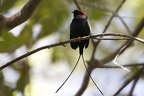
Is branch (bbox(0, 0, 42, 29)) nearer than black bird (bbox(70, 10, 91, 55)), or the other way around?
branch (bbox(0, 0, 42, 29))

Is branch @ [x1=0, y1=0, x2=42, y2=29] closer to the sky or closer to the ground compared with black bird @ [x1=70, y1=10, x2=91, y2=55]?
closer to the sky

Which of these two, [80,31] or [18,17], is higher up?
[18,17]

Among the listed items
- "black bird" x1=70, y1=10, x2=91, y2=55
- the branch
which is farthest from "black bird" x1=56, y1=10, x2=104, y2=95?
the branch

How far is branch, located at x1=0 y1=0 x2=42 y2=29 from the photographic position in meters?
2.50

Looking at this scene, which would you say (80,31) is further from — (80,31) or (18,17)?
(18,17)

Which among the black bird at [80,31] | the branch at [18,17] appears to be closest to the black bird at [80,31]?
the black bird at [80,31]

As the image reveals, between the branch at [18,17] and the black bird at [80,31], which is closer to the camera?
the branch at [18,17]

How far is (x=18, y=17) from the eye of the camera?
253 centimetres

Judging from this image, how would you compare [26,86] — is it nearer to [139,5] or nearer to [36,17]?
[36,17]

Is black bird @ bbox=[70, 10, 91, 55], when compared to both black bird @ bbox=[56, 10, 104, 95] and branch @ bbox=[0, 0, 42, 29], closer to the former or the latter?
black bird @ bbox=[56, 10, 104, 95]

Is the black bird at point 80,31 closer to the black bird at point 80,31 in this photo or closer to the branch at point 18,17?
the black bird at point 80,31

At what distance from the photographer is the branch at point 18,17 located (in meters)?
2.50

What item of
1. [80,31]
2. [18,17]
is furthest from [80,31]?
[18,17]

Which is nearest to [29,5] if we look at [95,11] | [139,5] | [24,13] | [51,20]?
[24,13]
